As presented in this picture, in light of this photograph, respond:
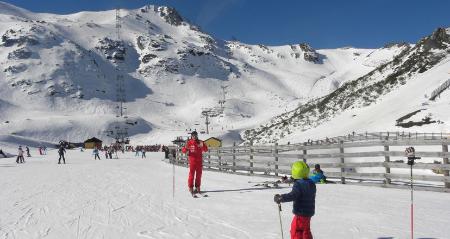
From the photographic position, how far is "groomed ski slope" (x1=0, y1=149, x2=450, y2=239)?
790cm

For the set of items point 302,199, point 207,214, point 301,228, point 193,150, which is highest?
point 193,150

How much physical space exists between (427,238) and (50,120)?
14016 cm

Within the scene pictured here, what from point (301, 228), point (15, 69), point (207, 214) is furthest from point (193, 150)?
point (15, 69)

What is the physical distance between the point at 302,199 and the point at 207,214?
3983 mm

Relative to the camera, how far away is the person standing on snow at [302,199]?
6027mm

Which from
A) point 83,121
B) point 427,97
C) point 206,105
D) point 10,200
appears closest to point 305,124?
point 427,97

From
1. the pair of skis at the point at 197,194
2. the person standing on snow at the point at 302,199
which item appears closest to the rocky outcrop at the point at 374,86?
the pair of skis at the point at 197,194

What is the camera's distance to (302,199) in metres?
6.10

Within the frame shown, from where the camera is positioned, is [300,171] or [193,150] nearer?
[300,171]

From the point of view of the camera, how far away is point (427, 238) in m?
7.13

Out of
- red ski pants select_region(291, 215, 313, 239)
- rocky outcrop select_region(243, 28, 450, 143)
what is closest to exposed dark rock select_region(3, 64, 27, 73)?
rocky outcrop select_region(243, 28, 450, 143)

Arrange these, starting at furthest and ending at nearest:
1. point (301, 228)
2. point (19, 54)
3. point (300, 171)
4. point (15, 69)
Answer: point (19, 54) < point (15, 69) < point (301, 228) < point (300, 171)

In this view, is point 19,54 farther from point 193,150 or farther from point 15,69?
point 193,150

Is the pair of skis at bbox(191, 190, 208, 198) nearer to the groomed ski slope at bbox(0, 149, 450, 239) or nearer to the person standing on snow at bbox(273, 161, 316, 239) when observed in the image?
the groomed ski slope at bbox(0, 149, 450, 239)
